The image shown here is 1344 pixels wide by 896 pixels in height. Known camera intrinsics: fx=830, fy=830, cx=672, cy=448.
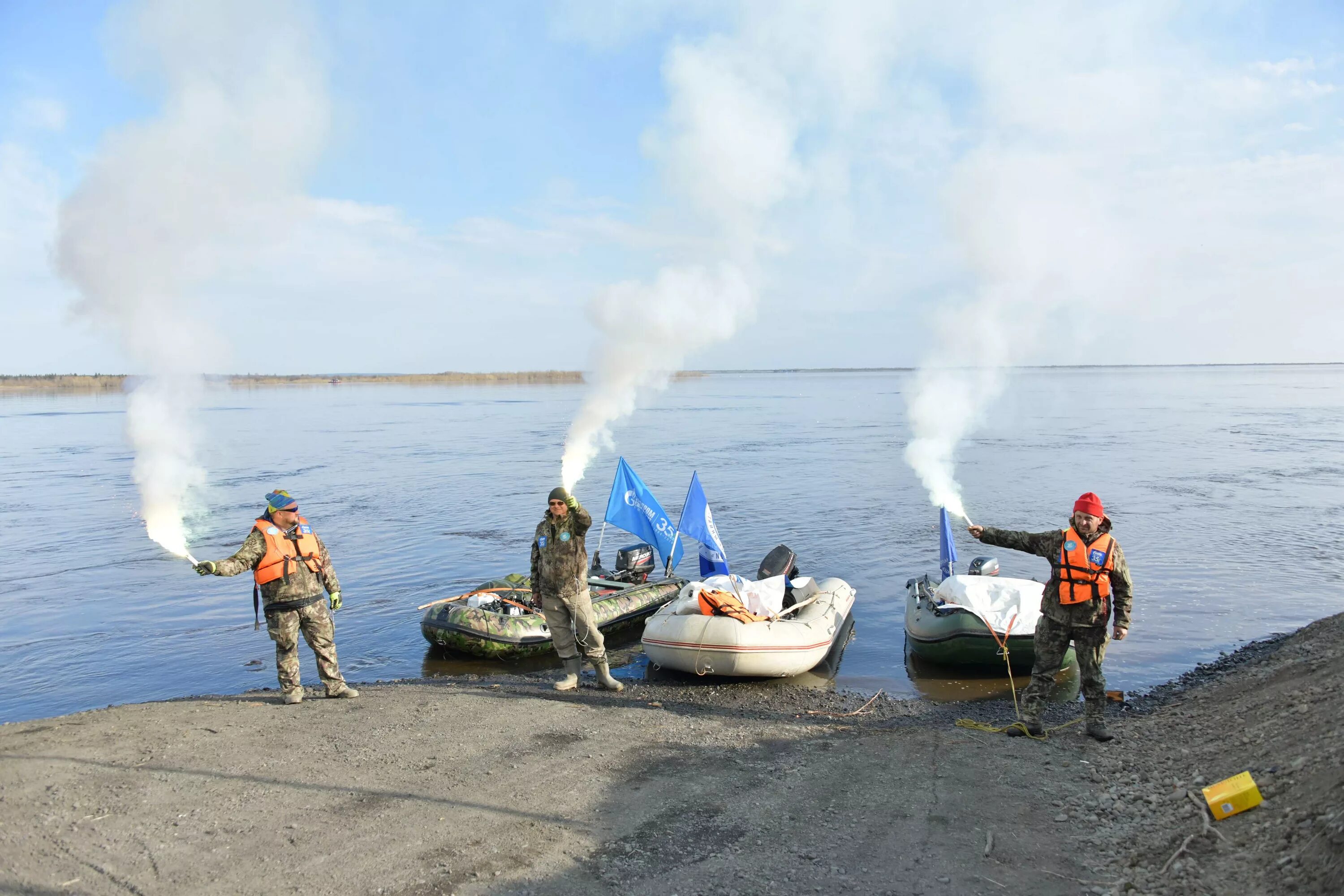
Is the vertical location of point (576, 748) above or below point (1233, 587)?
above

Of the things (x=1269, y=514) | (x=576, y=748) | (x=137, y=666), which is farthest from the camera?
(x=1269, y=514)

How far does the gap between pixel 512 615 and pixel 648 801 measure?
254 inches

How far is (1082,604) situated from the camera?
734 cm

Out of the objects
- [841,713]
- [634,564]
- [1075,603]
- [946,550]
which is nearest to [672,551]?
[634,564]

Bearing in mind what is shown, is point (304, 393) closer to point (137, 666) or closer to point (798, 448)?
point (798, 448)

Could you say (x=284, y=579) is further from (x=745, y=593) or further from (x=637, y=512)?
(x=637, y=512)

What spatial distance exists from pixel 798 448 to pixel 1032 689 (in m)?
32.3

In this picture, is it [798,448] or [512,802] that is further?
[798,448]

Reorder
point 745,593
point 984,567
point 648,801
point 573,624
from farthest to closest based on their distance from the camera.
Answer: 1. point 984,567
2. point 745,593
3. point 573,624
4. point 648,801

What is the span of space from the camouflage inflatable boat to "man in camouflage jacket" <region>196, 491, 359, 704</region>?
3.37 metres

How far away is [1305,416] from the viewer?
184 ft

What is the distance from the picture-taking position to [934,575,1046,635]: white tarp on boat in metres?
10.8

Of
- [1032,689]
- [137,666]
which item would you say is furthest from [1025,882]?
[137,666]

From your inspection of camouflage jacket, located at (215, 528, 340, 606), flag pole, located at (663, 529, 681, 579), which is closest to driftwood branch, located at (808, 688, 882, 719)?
flag pole, located at (663, 529, 681, 579)
